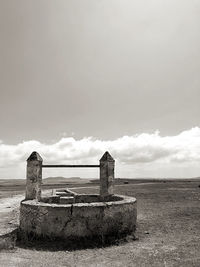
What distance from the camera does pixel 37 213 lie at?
852 cm

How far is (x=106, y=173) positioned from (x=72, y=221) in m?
3.33

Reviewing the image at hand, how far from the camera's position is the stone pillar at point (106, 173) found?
11219 mm

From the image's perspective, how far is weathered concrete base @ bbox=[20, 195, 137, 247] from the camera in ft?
27.0

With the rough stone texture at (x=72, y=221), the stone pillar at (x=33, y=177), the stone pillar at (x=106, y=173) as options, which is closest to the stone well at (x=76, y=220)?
the rough stone texture at (x=72, y=221)

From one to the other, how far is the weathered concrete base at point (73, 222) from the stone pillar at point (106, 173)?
2.60 m

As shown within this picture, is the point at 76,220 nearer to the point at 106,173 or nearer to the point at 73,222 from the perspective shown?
the point at 73,222

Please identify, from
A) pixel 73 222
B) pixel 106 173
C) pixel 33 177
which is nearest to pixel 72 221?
pixel 73 222

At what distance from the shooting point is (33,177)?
1030 centimetres

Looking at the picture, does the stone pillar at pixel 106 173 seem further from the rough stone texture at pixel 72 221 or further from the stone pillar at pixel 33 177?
the rough stone texture at pixel 72 221

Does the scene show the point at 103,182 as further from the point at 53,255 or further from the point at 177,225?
the point at 53,255

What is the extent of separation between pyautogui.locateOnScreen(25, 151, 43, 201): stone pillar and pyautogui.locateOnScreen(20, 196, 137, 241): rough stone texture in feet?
4.85

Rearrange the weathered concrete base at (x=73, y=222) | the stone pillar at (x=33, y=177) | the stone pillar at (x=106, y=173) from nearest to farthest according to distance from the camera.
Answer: the weathered concrete base at (x=73, y=222) < the stone pillar at (x=33, y=177) < the stone pillar at (x=106, y=173)

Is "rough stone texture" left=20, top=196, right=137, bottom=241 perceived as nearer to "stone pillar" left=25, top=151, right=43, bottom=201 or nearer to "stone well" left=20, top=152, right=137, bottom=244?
"stone well" left=20, top=152, right=137, bottom=244

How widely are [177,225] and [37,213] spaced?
228 inches
